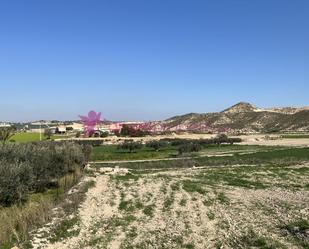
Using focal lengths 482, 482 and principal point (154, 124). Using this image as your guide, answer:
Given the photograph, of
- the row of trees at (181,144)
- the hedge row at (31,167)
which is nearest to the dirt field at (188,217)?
the hedge row at (31,167)

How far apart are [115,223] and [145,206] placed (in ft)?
18.0

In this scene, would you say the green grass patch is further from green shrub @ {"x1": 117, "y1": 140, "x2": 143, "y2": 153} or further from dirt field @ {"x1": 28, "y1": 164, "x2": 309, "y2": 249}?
green shrub @ {"x1": 117, "y1": 140, "x2": 143, "y2": 153}

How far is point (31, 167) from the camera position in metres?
34.5

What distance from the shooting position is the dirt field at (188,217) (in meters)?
18.8

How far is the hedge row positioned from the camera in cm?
2908

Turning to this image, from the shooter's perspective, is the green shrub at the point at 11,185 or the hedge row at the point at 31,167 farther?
the hedge row at the point at 31,167

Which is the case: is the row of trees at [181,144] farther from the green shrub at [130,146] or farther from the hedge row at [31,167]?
the hedge row at [31,167]

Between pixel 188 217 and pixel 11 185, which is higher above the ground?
pixel 11 185

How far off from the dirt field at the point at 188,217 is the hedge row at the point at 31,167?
14.4 feet

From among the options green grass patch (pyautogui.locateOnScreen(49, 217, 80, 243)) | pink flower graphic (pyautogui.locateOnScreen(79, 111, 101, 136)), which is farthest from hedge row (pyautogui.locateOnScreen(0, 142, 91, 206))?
pink flower graphic (pyautogui.locateOnScreen(79, 111, 101, 136))

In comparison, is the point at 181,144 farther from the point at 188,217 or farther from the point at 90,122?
the point at 188,217

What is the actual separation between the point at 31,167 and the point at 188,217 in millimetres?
14745

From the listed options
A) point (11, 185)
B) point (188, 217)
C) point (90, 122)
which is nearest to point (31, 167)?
→ point (11, 185)

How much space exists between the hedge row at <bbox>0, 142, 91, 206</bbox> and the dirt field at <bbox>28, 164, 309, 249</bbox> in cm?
438
